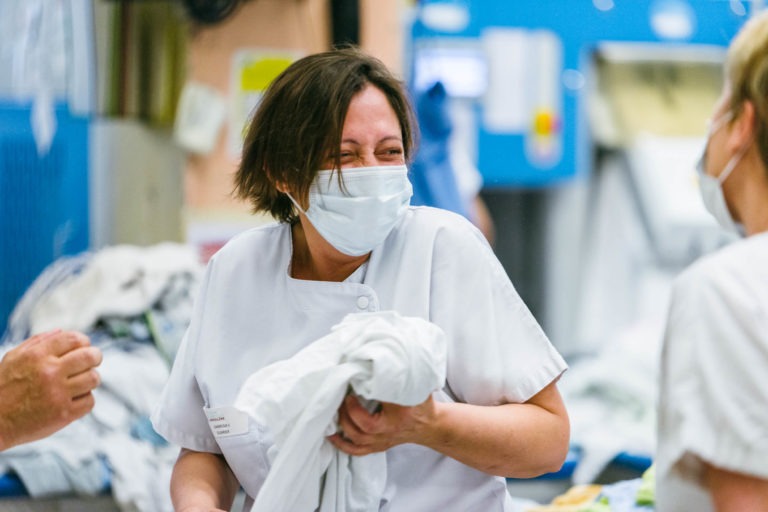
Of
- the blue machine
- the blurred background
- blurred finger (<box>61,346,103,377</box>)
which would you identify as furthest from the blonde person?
the blue machine

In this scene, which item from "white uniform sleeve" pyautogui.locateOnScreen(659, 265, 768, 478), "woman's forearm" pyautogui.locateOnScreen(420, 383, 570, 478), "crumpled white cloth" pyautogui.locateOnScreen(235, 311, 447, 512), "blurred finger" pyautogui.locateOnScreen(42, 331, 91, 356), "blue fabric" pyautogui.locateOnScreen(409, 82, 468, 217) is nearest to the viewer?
"white uniform sleeve" pyautogui.locateOnScreen(659, 265, 768, 478)

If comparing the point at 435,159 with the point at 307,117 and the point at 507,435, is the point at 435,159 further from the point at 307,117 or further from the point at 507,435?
the point at 507,435

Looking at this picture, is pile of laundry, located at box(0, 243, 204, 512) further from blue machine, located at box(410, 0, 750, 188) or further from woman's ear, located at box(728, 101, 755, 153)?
blue machine, located at box(410, 0, 750, 188)

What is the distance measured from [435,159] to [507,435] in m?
2.06

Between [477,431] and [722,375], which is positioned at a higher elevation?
[722,375]

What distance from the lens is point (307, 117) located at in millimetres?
1434

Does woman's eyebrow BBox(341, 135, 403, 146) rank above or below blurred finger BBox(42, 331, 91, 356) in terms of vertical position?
above

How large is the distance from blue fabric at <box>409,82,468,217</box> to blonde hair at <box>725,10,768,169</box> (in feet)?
6.75

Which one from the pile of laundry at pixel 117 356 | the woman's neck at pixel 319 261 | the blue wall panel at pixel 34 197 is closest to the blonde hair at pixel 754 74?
the woman's neck at pixel 319 261

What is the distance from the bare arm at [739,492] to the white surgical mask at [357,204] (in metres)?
0.60

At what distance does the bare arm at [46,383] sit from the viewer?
1625mm

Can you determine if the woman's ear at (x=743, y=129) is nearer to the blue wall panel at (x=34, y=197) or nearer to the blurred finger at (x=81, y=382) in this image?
the blurred finger at (x=81, y=382)

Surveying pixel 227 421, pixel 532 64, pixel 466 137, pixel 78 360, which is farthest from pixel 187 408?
pixel 532 64

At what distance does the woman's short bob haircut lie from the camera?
1.43 meters
